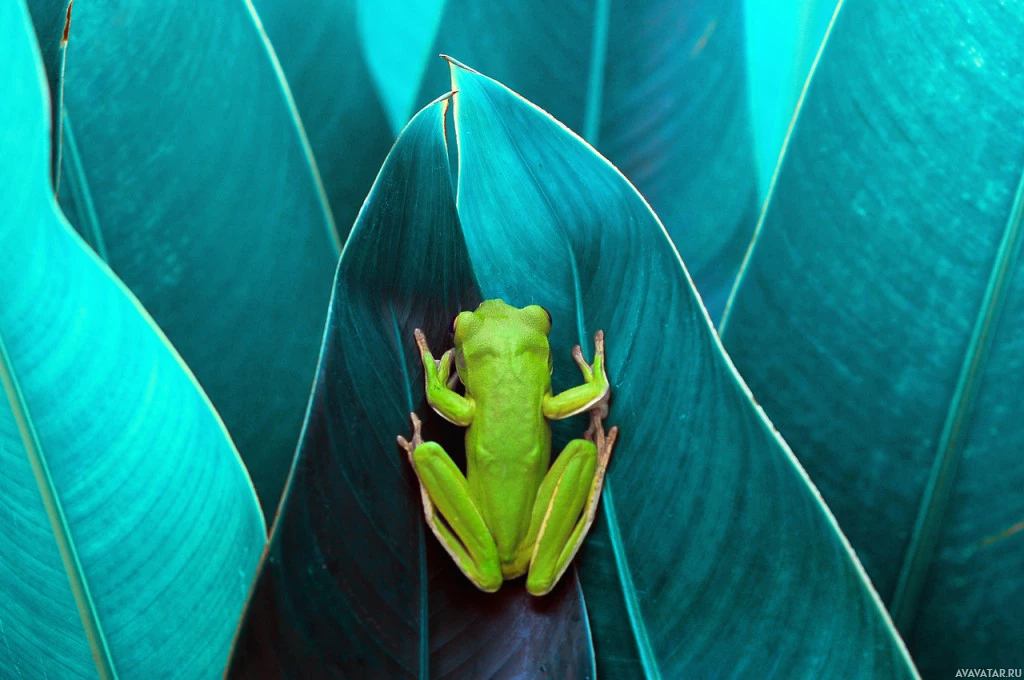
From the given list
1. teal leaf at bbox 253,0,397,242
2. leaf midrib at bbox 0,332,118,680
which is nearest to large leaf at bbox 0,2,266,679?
leaf midrib at bbox 0,332,118,680

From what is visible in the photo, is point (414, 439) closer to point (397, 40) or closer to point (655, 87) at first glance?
point (655, 87)

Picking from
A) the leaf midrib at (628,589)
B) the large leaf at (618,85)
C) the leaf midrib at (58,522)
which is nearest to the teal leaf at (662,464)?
the leaf midrib at (628,589)

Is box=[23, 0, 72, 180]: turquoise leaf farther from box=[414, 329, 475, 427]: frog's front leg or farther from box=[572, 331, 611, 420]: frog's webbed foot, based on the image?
box=[572, 331, 611, 420]: frog's webbed foot

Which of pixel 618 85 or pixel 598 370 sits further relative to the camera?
pixel 618 85

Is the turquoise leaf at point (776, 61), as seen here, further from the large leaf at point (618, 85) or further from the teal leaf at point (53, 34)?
the teal leaf at point (53, 34)

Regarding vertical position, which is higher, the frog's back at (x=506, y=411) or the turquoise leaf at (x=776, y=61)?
the turquoise leaf at (x=776, y=61)

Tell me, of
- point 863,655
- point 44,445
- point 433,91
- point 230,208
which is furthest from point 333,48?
point 863,655

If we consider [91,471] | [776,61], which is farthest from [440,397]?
[776,61]

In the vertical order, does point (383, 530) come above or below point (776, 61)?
below
